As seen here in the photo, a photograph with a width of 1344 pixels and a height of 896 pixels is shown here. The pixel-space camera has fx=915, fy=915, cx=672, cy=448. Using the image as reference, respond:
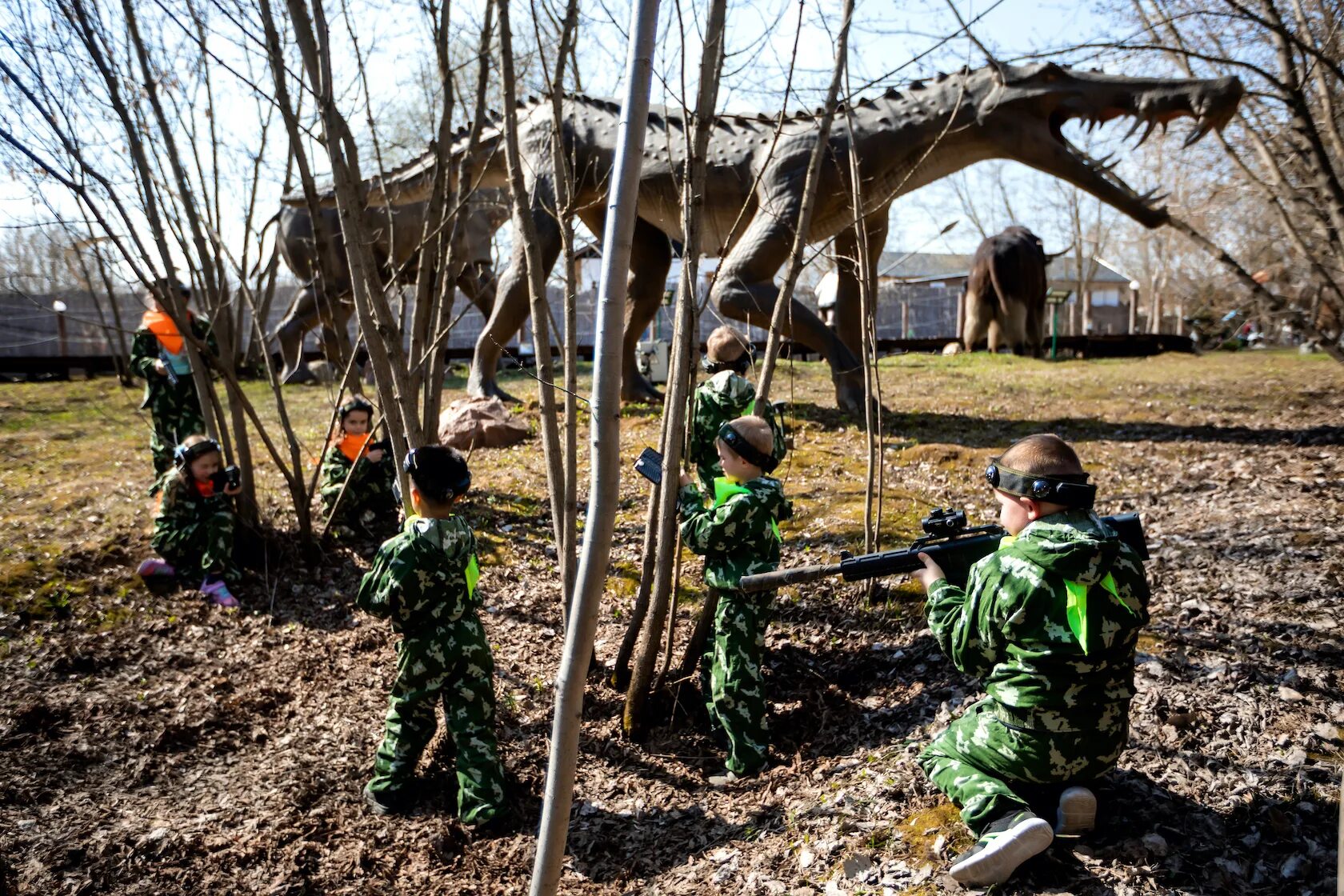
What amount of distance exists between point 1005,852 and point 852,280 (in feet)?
22.5

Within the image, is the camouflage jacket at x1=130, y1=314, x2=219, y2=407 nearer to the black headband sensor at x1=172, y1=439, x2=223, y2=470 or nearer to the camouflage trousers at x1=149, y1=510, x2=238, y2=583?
the black headband sensor at x1=172, y1=439, x2=223, y2=470

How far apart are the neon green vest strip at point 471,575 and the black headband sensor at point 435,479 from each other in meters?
0.27

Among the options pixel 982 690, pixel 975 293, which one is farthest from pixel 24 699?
pixel 975 293

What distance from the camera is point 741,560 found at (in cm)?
372

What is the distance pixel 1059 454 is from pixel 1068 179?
597cm

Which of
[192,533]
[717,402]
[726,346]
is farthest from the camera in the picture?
[192,533]

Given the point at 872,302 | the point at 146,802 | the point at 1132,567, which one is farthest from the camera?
the point at 872,302

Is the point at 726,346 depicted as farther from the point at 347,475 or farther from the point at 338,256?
the point at 338,256

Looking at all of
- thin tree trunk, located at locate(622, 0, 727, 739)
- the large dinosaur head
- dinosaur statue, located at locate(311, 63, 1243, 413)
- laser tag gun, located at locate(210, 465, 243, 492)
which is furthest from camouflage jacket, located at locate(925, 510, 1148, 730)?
the large dinosaur head

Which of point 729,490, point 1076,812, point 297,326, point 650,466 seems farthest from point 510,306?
point 1076,812

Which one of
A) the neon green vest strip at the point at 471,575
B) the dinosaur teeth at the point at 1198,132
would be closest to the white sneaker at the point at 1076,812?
the neon green vest strip at the point at 471,575

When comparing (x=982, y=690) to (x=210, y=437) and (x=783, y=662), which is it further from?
(x=210, y=437)

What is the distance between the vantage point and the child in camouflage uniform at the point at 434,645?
3500 mm

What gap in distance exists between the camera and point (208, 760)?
3.98 m
